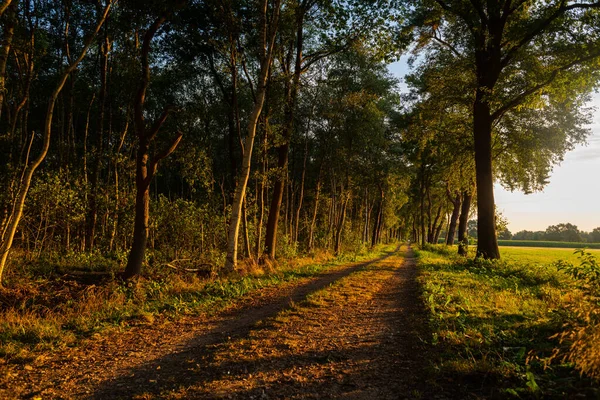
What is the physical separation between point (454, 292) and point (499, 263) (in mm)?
7587

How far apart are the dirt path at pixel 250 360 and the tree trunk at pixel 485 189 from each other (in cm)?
1066

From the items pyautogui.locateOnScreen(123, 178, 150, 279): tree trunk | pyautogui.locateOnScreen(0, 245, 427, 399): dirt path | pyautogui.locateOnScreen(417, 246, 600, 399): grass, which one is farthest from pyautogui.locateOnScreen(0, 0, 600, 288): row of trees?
pyautogui.locateOnScreen(417, 246, 600, 399): grass

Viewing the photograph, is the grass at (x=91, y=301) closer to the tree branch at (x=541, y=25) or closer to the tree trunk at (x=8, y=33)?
the tree trunk at (x=8, y=33)

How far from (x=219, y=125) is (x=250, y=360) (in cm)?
2338

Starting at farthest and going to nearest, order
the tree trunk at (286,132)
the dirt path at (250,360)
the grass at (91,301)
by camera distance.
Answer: the tree trunk at (286,132) < the grass at (91,301) < the dirt path at (250,360)

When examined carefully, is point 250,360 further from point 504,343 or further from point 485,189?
point 485,189

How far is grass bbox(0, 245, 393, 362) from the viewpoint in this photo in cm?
576

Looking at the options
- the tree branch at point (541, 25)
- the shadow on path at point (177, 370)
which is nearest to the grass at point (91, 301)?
the shadow on path at point (177, 370)

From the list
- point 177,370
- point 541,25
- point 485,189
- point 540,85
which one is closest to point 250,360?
point 177,370

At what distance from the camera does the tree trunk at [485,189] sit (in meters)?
16.2

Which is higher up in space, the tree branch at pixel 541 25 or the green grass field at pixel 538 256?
the tree branch at pixel 541 25

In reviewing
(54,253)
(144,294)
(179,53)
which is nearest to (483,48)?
(179,53)

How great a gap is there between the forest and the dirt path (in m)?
0.45

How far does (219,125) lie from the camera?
25969mm
